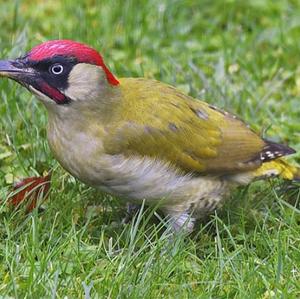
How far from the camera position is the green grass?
4.82 meters

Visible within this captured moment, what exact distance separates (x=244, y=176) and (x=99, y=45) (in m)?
1.84

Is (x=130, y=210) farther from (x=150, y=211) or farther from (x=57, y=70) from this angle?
(x=57, y=70)

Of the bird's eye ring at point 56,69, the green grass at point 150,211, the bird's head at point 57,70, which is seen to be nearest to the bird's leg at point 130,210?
the green grass at point 150,211

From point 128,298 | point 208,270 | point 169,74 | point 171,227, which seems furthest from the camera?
point 169,74

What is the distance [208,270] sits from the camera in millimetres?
5023

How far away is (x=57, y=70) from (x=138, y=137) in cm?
56

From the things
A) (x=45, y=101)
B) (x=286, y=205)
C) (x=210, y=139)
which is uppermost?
(x=45, y=101)

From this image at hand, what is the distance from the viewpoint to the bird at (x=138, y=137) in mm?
5164

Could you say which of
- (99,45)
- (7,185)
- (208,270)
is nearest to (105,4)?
(99,45)

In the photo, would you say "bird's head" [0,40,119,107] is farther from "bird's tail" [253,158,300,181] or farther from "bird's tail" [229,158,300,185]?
"bird's tail" [253,158,300,181]

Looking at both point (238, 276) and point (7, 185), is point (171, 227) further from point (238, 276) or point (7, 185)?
point (7, 185)

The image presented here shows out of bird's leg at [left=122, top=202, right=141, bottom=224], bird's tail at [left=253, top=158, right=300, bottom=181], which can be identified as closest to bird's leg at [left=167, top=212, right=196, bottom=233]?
bird's leg at [left=122, top=202, right=141, bottom=224]

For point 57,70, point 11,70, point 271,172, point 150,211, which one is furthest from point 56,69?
point 271,172

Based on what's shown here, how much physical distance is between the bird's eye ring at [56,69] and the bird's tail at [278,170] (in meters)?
1.29
